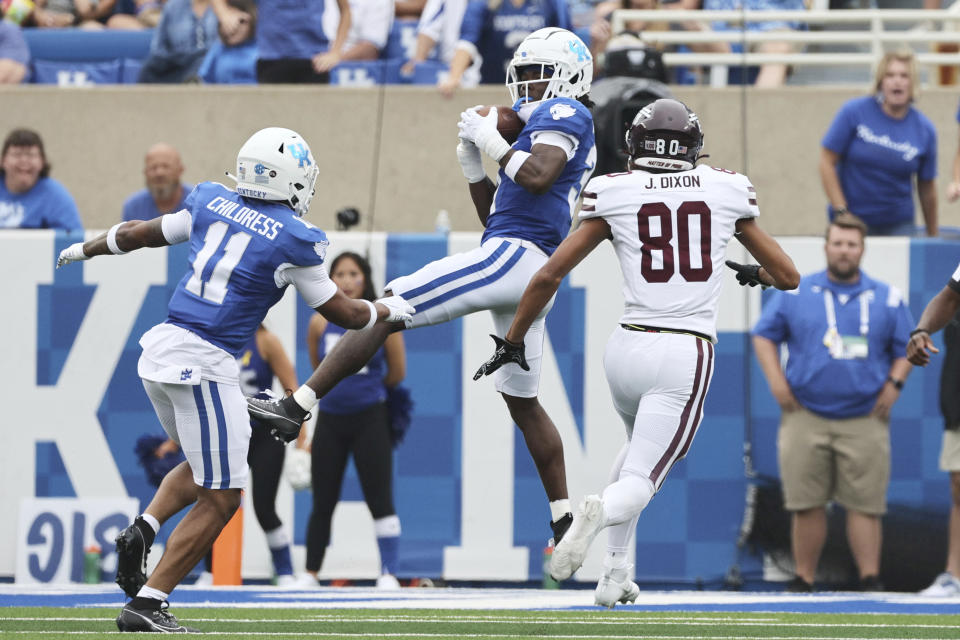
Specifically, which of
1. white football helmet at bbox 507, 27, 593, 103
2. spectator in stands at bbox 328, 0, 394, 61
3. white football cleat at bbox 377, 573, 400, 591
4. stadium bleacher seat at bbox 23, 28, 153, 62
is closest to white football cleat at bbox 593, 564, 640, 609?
white football helmet at bbox 507, 27, 593, 103

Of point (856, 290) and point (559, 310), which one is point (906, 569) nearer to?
point (856, 290)

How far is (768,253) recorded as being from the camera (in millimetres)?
6719

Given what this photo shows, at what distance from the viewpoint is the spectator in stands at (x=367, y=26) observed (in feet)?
39.4

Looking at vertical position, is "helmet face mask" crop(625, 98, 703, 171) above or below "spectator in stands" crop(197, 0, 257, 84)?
below

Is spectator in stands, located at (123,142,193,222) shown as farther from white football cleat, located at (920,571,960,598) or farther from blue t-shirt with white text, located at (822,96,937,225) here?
white football cleat, located at (920,571,960,598)

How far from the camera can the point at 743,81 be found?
1145cm

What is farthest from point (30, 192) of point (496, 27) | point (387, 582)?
point (387, 582)

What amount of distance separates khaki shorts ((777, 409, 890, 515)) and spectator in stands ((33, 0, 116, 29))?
692 cm

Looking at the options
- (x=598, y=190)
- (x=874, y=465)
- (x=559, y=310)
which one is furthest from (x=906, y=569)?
(x=598, y=190)

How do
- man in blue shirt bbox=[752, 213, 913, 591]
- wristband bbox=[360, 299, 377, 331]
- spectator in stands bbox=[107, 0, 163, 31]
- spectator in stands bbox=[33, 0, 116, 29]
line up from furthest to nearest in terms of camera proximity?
spectator in stands bbox=[33, 0, 116, 29], spectator in stands bbox=[107, 0, 163, 31], man in blue shirt bbox=[752, 213, 913, 591], wristband bbox=[360, 299, 377, 331]

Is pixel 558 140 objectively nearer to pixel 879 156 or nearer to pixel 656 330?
pixel 656 330

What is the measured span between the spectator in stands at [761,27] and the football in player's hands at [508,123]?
4.81 metres

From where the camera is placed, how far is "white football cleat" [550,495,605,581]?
6508 millimetres

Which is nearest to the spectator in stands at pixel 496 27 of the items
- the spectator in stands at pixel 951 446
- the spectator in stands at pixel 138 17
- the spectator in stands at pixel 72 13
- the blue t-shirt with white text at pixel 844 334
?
the blue t-shirt with white text at pixel 844 334
